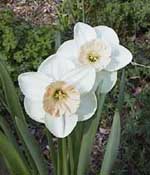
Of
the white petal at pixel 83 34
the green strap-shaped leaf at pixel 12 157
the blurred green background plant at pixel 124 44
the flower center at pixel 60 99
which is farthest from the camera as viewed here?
the blurred green background plant at pixel 124 44

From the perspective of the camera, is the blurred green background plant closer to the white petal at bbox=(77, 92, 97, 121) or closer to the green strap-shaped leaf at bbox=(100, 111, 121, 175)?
the green strap-shaped leaf at bbox=(100, 111, 121, 175)

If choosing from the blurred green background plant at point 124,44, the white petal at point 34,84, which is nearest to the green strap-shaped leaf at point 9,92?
the white petal at point 34,84

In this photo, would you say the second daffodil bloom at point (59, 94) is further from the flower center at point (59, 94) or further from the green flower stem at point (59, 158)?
the green flower stem at point (59, 158)

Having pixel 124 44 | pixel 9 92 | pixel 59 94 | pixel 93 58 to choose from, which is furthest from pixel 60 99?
pixel 124 44

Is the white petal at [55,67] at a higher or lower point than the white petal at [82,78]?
higher

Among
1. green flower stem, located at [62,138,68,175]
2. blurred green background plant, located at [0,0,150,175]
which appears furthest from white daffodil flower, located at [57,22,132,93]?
blurred green background plant, located at [0,0,150,175]

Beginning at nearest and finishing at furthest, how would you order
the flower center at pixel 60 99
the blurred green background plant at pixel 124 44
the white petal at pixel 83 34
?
1. the flower center at pixel 60 99
2. the white petal at pixel 83 34
3. the blurred green background plant at pixel 124 44
